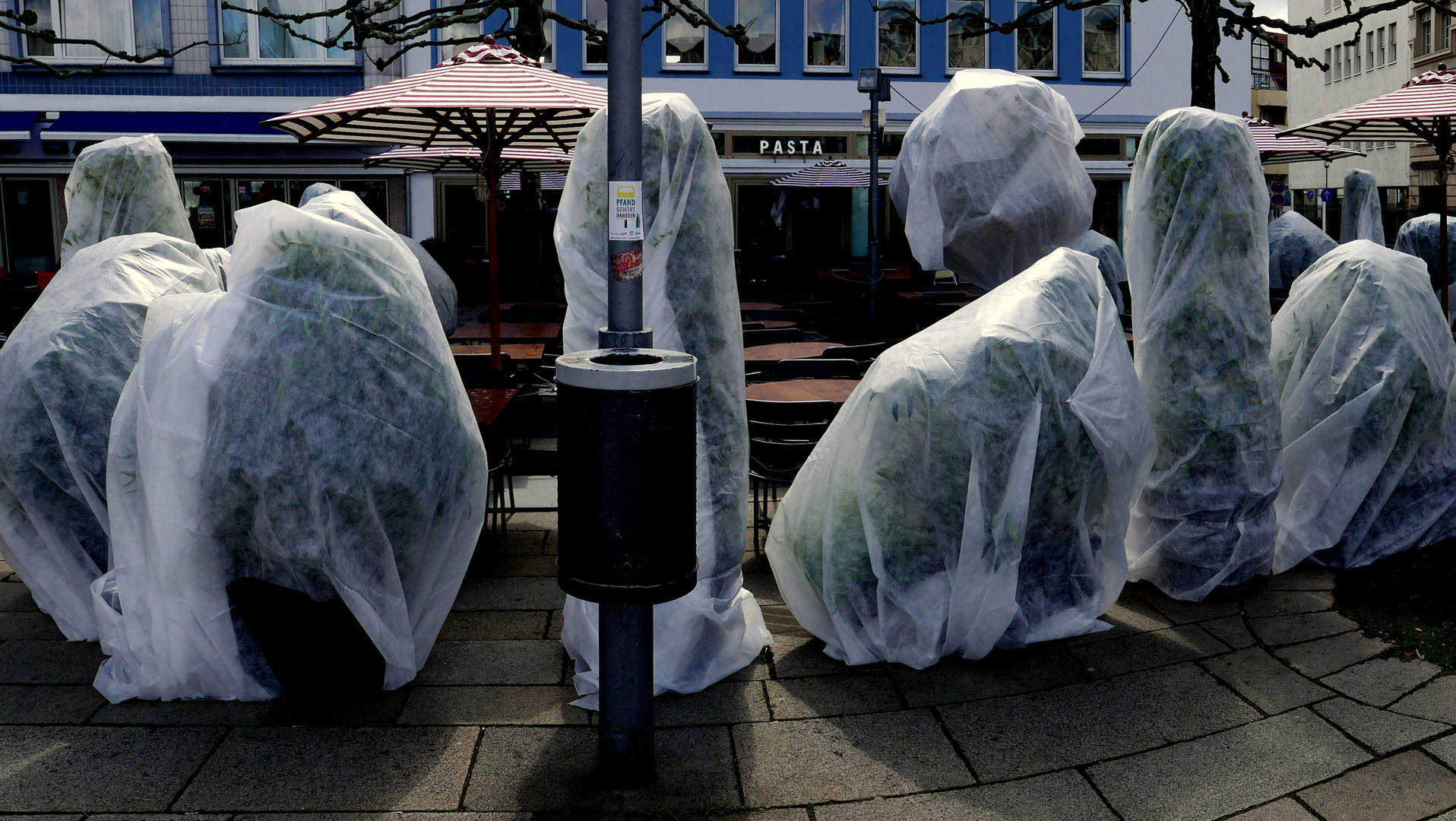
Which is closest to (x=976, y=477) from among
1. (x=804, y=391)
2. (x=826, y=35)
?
(x=804, y=391)

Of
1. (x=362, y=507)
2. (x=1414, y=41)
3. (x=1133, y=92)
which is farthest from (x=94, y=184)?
(x=1414, y=41)

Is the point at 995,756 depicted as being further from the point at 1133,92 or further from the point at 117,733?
the point at 1133,92

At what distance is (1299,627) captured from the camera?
516cm

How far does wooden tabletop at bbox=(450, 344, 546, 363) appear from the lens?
8.66 m

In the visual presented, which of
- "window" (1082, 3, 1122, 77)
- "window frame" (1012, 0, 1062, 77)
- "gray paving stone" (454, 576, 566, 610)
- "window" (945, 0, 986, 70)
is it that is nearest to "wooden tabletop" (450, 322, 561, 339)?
"gray paving stone" (454, 576, 566, 610)

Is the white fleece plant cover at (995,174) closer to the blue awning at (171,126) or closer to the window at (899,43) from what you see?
the blue awning at (171,126)

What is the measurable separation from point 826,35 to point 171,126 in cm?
1195

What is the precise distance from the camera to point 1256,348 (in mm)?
5422

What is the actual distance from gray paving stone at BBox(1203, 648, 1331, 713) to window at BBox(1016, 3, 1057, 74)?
72.4 feet

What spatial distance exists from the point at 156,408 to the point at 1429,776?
4087 millimetres

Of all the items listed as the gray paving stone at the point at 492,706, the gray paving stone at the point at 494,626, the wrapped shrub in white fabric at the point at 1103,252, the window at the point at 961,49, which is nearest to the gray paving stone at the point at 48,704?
the gray paving stone at the point at 492,706

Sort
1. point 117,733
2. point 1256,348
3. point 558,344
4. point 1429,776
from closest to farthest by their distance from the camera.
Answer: point 1429,776 < point 117,733 < point 1256,348 < point 558,344

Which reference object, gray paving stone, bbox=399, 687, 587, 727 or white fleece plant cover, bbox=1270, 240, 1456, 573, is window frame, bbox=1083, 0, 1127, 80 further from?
gray paving stone, bbox=399, 687, 587, 727

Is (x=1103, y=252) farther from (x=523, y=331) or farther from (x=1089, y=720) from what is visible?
(x=1089, y=720)
